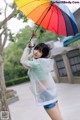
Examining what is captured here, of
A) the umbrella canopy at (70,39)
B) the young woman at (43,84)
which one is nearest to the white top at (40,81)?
the young woman at (43,84)

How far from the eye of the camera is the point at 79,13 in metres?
16.8

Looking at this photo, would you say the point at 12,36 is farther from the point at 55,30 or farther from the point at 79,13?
the point at 55,30

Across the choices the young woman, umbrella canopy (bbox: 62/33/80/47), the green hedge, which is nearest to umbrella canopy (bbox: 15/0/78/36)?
the young woman

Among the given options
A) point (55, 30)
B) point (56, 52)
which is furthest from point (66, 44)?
point (55, 30)

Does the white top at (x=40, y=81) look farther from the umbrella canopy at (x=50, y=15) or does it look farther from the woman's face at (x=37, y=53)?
the umbrella canopy at (x=50, y=15)

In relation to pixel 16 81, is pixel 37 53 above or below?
above

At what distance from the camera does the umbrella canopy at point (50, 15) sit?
4969 millimetres

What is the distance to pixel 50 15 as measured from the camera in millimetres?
5188

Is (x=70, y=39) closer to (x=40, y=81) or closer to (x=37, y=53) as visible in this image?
(x=37, y=53)

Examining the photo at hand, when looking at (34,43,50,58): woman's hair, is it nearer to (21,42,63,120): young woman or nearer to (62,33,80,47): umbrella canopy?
(21,42,63,120): young woman

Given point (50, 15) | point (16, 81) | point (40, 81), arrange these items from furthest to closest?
point (16, 81) → point (50, 15) → point (40, 81)

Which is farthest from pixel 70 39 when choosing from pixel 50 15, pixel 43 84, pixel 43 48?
pixel 43 84

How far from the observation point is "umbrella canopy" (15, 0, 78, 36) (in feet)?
16.3

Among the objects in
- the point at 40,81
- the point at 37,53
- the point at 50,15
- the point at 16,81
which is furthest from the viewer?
the point at 16,81
